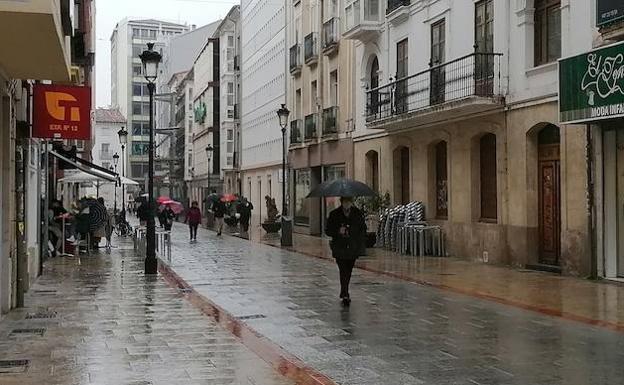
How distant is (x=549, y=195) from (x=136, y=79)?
99573 millimetres

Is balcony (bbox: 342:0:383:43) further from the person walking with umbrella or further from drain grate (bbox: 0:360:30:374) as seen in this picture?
drain grate (bbox: 0:360:30:374)

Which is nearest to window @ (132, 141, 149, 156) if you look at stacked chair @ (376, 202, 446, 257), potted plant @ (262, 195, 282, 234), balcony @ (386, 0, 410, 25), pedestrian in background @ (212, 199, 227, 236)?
pedestrian in background @ (212, 199, 227, 236)

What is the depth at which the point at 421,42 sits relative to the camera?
22922mm

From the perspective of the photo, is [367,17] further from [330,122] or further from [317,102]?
[317,102]

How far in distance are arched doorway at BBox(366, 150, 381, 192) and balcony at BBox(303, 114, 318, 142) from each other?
581cm

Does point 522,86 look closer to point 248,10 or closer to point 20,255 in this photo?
point 20,255

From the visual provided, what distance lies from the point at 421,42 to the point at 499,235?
7065 mm

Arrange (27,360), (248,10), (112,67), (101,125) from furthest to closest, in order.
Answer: (112,67) → (101,125) → (248,10) → (27,360)

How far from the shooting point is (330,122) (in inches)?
Answer: 1231

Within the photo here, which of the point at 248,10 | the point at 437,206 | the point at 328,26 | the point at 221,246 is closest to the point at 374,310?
the point at 437,206

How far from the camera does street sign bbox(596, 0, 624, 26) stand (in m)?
13.8

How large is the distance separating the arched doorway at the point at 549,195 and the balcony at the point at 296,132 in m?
19.3

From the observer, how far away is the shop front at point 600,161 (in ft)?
47.9

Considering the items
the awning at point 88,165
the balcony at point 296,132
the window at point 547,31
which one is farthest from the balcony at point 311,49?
the window at point 547,31
